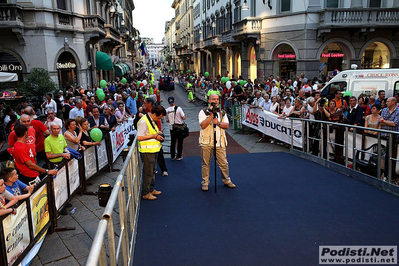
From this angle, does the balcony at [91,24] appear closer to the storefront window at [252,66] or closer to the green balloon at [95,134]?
the storefront window at [252,66]

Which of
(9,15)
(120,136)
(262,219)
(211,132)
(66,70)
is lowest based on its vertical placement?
(262,219)

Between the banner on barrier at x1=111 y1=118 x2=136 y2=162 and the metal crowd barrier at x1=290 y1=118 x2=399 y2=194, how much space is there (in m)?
5.27

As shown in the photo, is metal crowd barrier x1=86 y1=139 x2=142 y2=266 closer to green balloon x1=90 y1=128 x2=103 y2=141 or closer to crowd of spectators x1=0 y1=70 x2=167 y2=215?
crowd of spectators x1=0 y1=70 x2=167 y2=215

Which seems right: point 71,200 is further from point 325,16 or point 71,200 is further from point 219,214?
point 325,16

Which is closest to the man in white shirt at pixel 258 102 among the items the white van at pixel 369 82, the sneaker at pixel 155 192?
the white van at pixel 369 82

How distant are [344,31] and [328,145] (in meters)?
17.1

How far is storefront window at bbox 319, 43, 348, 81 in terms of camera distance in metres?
22.4

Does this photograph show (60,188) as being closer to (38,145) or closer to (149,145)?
(149,145)

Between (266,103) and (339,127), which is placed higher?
(266,103)

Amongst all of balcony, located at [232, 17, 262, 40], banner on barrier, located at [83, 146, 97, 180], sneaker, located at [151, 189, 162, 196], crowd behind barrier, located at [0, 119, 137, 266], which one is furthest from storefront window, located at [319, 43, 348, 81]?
sneaker, located at [151, 189, 162, 196]

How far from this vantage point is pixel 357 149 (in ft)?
22.5

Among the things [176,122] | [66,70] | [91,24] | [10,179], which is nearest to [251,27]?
[91,24]

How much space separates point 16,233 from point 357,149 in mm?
6337

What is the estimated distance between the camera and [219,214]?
5309mm
